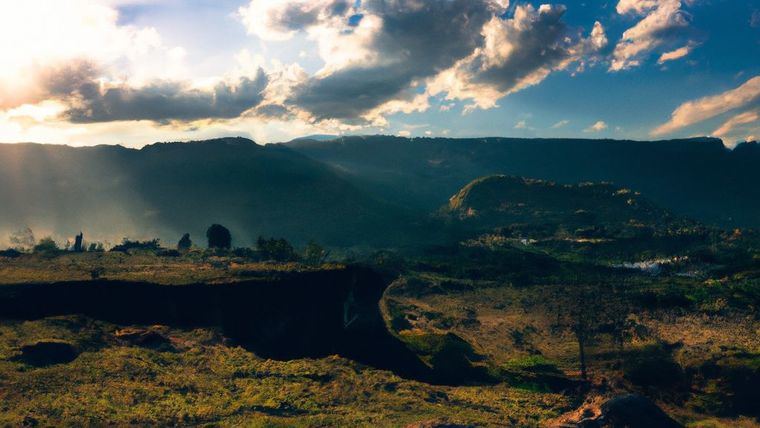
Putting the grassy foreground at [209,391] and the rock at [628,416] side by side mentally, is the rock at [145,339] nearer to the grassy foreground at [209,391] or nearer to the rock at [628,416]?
the grassy foreground at [209,391]

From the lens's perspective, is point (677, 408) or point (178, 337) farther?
point (178, 337)

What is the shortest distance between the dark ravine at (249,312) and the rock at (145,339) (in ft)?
15.0

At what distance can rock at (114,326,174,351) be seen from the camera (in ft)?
177

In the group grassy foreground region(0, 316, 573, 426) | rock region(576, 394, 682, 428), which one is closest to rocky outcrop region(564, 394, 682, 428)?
rock region(576, 394, 682, 428)

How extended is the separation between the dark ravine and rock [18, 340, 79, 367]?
473 inches

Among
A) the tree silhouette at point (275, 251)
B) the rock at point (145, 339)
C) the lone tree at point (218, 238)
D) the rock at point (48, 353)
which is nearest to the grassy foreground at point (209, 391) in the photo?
the rock at point (145, 339)

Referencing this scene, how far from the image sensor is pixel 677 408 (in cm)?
5191

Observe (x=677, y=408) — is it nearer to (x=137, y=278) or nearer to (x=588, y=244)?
(x=137, y=278)

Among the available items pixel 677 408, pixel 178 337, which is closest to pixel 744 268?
pixel 677 408

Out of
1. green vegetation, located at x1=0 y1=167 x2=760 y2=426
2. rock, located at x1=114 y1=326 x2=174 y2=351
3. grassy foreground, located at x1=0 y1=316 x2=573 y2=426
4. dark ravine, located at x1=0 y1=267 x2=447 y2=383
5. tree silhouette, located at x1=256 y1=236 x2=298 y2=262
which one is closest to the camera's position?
grassy foreground, located at x1=0 y1=316 x2=573 y2=426

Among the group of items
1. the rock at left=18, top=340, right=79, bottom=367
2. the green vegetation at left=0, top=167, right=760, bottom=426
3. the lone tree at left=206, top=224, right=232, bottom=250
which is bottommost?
the green vegetation at left=0, top=167, right=760, bottom=426

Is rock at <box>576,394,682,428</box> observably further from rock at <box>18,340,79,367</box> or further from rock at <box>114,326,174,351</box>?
rock at <box>18,340,79,367</box>

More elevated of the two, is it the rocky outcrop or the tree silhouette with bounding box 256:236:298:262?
the tree silhouette with bounding box 256:236:298:262

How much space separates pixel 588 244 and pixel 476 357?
130155mm
